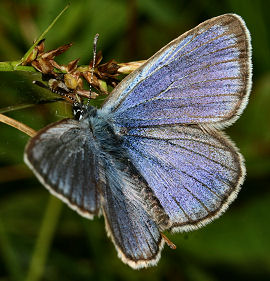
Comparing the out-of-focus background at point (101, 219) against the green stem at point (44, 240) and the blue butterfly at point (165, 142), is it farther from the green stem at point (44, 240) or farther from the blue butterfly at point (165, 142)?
the blue butterfly at point (165, 142)

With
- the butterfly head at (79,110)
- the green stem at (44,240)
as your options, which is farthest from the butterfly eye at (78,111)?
the green stem at (44,240)

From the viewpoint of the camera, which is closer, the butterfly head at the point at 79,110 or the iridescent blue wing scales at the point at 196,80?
the iridescent blue wing scales at the point at 196,80

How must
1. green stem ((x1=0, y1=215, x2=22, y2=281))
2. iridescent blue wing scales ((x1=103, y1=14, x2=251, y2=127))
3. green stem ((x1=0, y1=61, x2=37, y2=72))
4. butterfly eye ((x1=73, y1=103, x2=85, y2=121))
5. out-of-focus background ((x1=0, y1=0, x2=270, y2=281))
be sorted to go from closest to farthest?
green stem ((x1=0, y1=61, x2=37, y2=72)) → iridescent blue wing scales ((x1=103, y1=14, x2=251, y2=127)) → butterfly eye ((x1=73, y1=103, x2=85, y2=121)) → green stem ((x1=0, y1=215, x2=22, y2=281)) → out-of-focus background ((x1=0, y1=0, x2=270, y2=281))

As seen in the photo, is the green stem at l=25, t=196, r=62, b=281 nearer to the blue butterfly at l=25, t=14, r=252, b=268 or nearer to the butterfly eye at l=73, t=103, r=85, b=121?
the blue butterfly at l=25, t=14, r=252, b=268

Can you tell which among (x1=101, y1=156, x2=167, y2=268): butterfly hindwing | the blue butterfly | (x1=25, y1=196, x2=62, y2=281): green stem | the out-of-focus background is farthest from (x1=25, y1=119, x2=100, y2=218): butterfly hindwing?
(x1=25, y1=196, x2=62, y2=281): green stem

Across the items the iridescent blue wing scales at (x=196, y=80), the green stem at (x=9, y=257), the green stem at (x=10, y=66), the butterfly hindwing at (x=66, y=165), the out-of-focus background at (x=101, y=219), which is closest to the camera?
the butterfly hindwing at (x=66, y=165)
